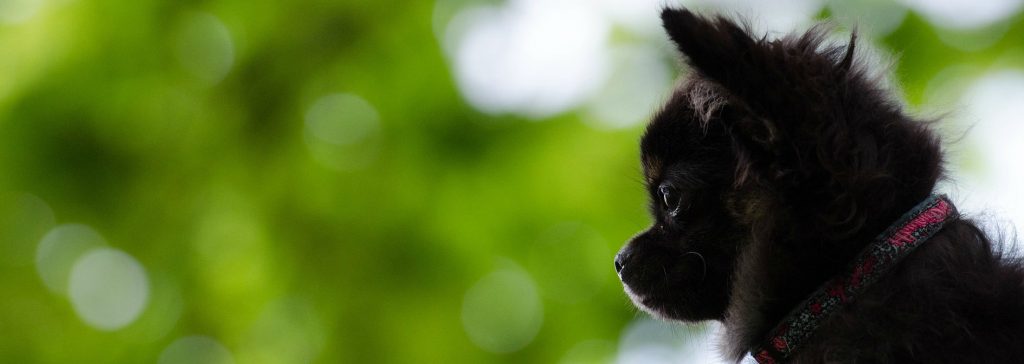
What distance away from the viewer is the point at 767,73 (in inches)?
81.2

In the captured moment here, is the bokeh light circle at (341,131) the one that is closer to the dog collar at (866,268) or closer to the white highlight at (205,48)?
the white highlight at (205,48)

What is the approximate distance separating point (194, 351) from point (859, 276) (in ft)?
7.55

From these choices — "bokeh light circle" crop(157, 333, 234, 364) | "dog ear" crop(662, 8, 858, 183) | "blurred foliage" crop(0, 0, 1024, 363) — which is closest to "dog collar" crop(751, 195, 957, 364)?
"dog ear" crop(662, 8, 858, 183)

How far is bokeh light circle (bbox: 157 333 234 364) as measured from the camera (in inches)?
138

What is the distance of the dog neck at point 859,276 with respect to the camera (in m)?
1.99

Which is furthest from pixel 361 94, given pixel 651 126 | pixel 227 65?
pixel 651 126

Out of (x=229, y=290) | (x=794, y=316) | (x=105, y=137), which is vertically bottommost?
(x=794, y=316)

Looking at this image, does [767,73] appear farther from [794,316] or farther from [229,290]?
[229,290]

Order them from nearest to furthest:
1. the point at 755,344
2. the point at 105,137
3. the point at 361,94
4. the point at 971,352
A: the point at 971,352
the point at 755,344
the point at 105,137
the point at 361,94

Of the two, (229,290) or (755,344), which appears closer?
(755,344)

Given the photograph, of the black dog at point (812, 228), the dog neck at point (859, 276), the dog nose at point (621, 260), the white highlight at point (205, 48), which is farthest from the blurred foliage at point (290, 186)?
the dog neck at point (859, 276)

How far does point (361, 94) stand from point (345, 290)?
72 centimetres

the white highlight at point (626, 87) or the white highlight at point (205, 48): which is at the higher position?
the white highlight at point (205, 48)

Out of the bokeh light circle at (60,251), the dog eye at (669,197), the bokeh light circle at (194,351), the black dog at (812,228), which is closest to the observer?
the black dog at (812,228)
